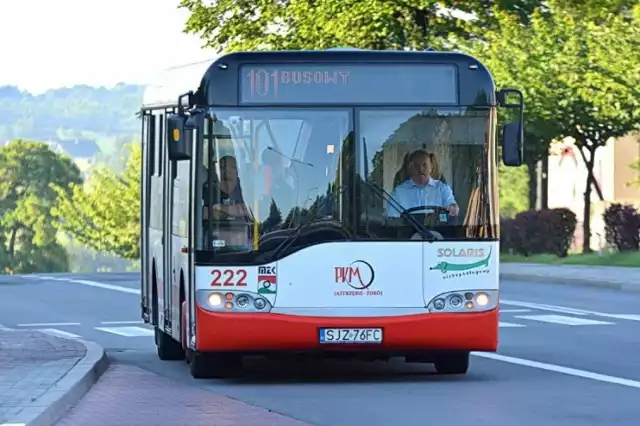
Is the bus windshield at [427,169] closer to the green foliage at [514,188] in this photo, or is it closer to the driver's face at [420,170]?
the driver's face at [420,170]

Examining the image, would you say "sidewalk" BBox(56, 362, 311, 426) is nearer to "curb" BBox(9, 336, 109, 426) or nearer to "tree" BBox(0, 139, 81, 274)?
"curb" BBox(9, 336, 109, 426)

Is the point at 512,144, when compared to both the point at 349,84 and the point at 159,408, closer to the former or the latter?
the point at 349,84

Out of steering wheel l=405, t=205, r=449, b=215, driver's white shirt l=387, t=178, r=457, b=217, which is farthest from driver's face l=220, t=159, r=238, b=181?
steering wheel l=405, t=205, r=449, b=215

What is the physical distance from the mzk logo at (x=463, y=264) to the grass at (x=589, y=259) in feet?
81.5

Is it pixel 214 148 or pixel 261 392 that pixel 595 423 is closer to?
pixel 261 392

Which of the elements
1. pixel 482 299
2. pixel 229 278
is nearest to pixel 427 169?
pixel 482 299

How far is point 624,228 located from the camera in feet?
142

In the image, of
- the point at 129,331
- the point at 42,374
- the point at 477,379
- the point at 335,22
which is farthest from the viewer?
the point at 335,22

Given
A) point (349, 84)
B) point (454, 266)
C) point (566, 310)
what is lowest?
point (566, 310)

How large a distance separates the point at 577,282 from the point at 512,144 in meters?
20.9

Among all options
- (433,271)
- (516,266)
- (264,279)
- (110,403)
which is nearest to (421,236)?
(433,271)

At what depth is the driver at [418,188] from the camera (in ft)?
49.1

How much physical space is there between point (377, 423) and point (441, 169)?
3435 millimetres

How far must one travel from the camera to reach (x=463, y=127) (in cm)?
1510
